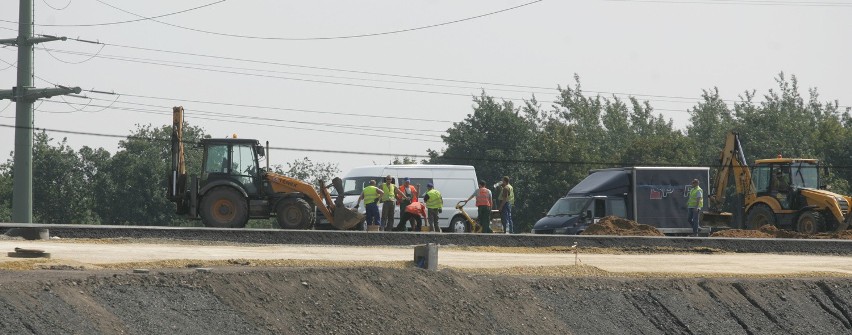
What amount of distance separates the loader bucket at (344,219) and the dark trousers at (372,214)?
0.68m

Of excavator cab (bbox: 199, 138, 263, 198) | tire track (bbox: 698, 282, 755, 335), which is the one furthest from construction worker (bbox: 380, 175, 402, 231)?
tire track (bbox: 698, 282, 755, 335)

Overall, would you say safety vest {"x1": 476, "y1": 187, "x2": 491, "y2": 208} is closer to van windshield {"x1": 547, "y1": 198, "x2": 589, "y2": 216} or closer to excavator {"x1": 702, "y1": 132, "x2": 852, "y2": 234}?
van windshield {"x1": 547, "y1": 198, "x2": 589, "y2": 216}

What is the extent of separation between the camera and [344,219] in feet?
105

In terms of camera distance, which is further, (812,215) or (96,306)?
(812,215)

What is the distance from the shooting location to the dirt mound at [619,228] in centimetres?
3316

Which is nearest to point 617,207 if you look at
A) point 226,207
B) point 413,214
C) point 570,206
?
point 570,206

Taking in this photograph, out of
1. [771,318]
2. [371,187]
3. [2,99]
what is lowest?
[771,318]

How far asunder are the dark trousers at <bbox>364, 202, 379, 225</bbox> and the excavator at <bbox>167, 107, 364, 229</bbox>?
0.69 metres

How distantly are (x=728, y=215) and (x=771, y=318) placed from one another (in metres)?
17.4

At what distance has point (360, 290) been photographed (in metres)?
17.2

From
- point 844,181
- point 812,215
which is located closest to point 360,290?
point 812,215

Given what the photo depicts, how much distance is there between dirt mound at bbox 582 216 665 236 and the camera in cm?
3316

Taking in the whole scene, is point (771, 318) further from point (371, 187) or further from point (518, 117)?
point (518, 117)

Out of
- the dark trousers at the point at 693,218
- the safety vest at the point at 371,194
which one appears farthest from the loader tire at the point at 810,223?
the safety vest at the point at 371,194
